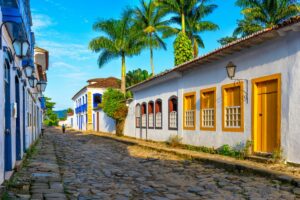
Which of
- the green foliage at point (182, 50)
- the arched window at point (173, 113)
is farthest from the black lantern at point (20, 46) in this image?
the green foliage at point (182, 50)

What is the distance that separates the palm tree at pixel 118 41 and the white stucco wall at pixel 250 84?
1426cm

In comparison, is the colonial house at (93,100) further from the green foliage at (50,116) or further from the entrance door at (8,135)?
the entrance door at (8,135)

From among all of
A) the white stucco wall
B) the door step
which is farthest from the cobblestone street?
the white stucco wall

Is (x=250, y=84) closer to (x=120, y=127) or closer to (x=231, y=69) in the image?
(x=231, y=69)

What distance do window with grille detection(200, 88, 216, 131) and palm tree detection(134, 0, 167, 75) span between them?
1939 cm

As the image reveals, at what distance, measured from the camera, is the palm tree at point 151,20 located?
111 ft

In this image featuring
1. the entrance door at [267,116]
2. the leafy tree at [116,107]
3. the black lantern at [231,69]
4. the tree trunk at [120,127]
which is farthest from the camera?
the tree trunk at [120,127]

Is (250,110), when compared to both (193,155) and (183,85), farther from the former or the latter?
(183,85)

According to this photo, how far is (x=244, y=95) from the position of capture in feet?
38.7

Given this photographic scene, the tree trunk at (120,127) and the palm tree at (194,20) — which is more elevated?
the palm tree at (194,20)

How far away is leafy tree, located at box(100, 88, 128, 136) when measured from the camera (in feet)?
90.5

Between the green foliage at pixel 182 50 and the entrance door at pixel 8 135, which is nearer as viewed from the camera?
the entrance door at pixel 8 135

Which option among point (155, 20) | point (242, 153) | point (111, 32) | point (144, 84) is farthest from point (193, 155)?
point (155, 20)

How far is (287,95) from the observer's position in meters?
9.73
